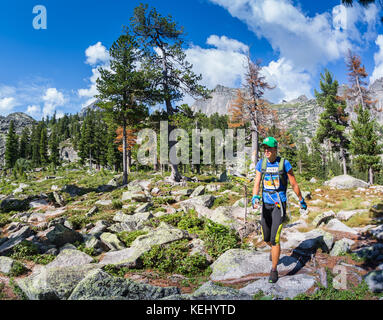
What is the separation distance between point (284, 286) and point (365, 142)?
29.8m

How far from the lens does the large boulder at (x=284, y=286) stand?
161 inches

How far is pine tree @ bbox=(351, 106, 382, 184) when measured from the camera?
85.6 ft

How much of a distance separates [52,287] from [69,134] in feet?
528

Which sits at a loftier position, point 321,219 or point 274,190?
point 274,190

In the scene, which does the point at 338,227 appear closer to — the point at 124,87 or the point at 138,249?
the point at 138,249

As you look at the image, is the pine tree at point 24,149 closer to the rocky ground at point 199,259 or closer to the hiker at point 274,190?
the rocky ground at point 199,259

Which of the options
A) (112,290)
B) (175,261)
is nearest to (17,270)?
(112,290)

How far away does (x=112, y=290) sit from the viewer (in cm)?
408

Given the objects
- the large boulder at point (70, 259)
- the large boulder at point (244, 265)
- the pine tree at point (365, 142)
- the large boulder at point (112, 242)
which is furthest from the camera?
the pine tree at point (365, 142)

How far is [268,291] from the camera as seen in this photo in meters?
4.19

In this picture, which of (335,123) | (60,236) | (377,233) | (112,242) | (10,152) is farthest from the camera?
(10,152)

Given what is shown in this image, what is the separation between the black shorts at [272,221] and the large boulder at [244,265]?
2.88ft

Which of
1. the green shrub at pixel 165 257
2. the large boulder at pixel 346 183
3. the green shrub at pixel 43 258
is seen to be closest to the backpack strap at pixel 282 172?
the green shrub at pixel 165 257
